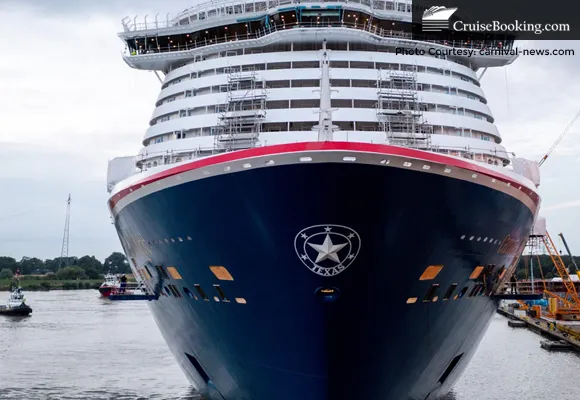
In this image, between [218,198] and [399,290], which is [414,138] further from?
[218,198]

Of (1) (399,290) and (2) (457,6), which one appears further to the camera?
(2) (457,6)

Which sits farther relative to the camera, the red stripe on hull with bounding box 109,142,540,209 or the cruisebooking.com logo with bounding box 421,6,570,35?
the cruisebooking.com logo with bounding box 421,6,570,35

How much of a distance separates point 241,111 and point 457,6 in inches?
494

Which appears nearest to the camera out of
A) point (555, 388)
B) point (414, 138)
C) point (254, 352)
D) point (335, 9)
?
point (254, 352)

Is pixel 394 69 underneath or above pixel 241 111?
above

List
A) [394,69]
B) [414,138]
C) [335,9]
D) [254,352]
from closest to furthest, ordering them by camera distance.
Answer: [254,352] → [414,138] → [394,69] → [335,9]

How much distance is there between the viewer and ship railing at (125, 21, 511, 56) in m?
21.5

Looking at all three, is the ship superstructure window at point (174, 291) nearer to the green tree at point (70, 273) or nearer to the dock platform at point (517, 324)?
the dock platform at point (517, 324)

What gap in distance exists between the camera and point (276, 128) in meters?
17.9

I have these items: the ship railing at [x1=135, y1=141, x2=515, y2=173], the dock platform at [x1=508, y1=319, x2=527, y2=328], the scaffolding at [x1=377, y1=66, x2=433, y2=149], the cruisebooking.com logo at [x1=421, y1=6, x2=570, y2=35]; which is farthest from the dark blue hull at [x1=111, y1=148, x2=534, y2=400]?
the dock platform at [x1=508, y1=319, x2=527, y2=328]

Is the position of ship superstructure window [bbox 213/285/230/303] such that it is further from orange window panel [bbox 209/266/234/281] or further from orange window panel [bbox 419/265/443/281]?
orange window panel [bbox 419/265/443/281]

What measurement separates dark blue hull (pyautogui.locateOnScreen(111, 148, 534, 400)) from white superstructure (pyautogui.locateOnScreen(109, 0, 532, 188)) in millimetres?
3130

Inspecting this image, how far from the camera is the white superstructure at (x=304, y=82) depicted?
1778 cm

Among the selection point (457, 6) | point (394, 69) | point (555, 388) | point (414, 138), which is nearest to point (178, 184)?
point (414, 138)
